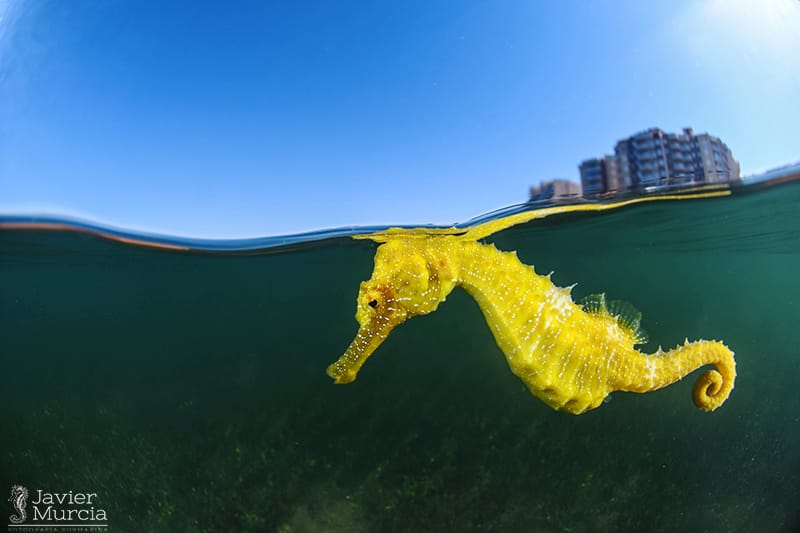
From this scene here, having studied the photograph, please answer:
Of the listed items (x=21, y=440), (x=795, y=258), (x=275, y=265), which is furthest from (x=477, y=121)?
(x=795, y=258)

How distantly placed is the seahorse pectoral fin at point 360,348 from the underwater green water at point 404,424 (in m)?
3.36

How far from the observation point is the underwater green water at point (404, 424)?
16.4 ft

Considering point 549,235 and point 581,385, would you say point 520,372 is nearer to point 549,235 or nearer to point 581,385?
point 581,385

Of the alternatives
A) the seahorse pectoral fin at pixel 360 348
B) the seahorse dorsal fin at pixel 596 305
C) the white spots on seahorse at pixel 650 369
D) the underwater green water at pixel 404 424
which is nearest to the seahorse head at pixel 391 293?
the seahorse pectoral fin at pixel 360 348

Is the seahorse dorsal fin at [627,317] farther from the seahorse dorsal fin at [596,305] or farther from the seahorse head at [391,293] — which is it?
the seahorse head at [391,293]

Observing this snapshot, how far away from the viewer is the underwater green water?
498 cm

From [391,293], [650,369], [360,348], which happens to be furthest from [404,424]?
[391,293]

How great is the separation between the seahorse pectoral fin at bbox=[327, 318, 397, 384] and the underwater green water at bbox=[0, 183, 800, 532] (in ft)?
11.0

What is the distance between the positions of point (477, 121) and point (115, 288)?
10.5 meters

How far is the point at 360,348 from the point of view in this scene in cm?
222

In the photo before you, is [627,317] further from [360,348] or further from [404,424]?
[404,424]

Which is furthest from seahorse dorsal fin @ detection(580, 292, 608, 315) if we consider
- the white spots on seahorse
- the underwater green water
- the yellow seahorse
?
the underwater green water

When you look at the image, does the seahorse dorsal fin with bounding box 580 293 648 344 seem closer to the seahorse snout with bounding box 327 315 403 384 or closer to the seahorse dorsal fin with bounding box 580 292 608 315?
the seahorse dorsal fin with bounding box 580 292 608 315

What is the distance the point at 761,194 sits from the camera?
4699 mm
